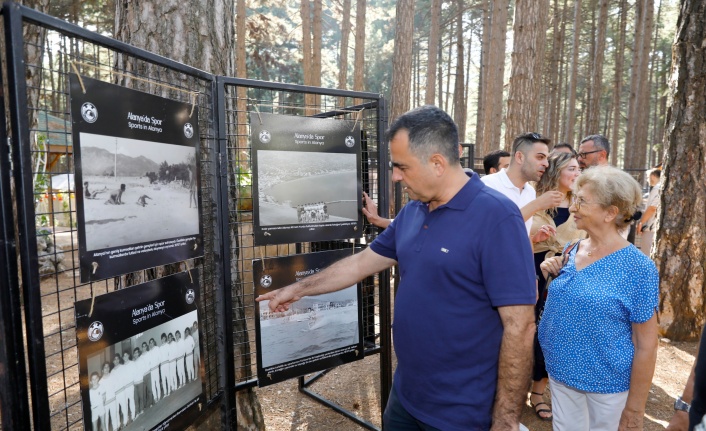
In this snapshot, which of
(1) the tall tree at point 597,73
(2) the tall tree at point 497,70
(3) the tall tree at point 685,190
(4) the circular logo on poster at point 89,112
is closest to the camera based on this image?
(4) the circular logo on poster at point 89,112

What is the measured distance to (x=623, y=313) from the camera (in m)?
2.18

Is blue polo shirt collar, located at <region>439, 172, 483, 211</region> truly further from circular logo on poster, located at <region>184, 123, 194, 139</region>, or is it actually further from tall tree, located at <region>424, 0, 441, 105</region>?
tall tree, located at <region>424, 0, 441, 105</region>

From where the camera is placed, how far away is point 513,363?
180 centimetres

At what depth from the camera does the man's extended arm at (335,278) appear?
8.16 feet

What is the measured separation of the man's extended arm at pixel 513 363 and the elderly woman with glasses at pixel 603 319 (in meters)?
0.63

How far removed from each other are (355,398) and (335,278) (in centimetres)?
226

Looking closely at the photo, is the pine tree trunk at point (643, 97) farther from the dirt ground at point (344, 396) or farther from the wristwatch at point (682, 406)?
the wristwatch at point (682, 406)

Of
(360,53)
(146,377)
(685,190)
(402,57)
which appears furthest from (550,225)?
(360,53)

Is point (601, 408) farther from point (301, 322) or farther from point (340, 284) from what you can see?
point (301, 322)

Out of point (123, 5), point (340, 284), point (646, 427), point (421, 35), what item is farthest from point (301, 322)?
point (421, 35)

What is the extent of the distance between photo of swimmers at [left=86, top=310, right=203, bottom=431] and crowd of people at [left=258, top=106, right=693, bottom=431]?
48cm

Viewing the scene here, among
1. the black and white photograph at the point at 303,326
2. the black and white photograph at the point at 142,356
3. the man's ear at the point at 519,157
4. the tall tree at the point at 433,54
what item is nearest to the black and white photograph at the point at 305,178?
the black and white photograph at the point at 303,326

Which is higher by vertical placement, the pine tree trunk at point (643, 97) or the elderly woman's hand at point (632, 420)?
the pine tree trunk at point (643, 97)

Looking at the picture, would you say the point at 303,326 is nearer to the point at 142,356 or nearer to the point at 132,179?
the point at 142,356
